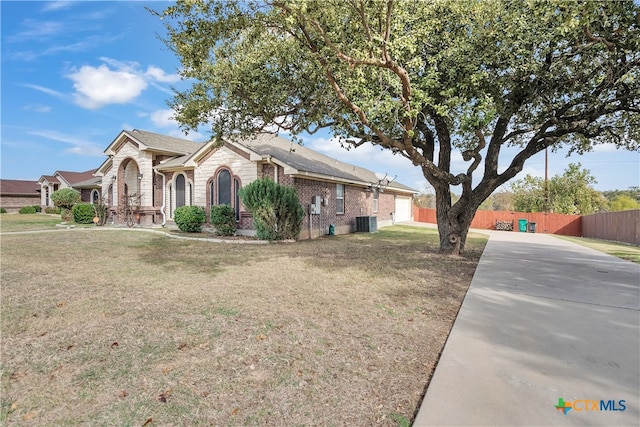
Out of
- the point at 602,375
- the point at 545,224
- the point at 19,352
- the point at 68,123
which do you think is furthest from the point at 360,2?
the point at 545,224

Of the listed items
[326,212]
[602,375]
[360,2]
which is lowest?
[602,375]

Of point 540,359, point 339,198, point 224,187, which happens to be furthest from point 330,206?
point 540,359

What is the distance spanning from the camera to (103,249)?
9.80 m

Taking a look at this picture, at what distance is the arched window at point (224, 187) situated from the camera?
1474cm

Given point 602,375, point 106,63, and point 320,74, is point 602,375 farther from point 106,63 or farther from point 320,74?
point 106,63

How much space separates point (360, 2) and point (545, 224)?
25395mm

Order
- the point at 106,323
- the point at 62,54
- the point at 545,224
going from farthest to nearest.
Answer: the point at 545,224, the point at 62,54, the point at 106,323

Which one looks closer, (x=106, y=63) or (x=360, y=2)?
(x=360, y=2)

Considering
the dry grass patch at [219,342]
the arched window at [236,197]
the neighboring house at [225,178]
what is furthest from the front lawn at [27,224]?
the dry grass patch at [219,342]

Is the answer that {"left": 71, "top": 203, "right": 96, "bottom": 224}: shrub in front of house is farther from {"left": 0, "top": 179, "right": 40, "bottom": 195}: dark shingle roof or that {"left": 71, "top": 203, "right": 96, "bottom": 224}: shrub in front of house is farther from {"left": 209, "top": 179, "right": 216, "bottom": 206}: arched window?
{"left": 0, "top": 179, "right": 40, "bottom": 195}: dark shingle roof

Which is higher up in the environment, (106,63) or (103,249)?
(106,63)

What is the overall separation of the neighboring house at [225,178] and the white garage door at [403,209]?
3.99 metres

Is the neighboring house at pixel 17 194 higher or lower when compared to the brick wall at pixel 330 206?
higher

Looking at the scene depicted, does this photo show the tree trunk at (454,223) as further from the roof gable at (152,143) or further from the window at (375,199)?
the roof gable at (152,143)
